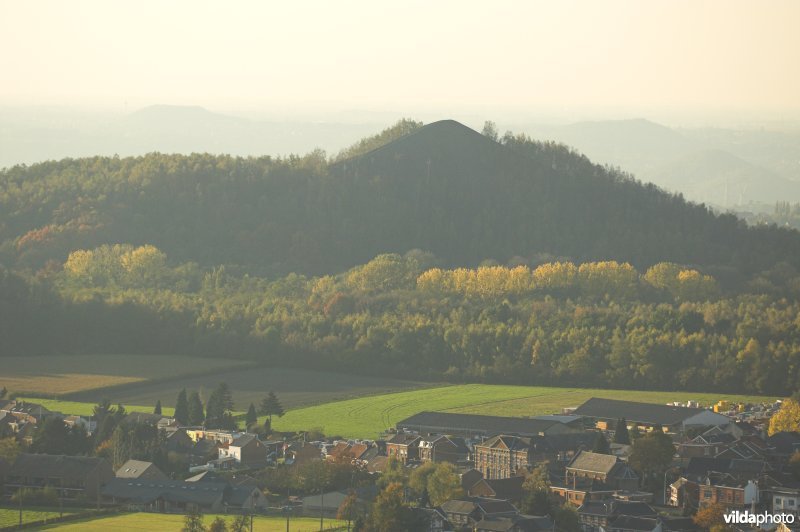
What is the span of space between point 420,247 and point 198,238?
1439cm

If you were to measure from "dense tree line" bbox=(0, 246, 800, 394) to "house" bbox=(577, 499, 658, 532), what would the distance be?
20493mm

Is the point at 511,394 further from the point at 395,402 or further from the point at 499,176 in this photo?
the point at 499,176

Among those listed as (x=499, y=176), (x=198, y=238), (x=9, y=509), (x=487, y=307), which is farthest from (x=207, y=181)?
(x=9, y=509)

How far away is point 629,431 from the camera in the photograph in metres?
60.8

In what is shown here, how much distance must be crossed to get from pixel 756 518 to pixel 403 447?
14.5 metres

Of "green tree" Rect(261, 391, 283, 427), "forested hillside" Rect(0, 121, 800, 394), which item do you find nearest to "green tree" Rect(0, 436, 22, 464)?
"green tree" Rect(261, 391, 283, 427)

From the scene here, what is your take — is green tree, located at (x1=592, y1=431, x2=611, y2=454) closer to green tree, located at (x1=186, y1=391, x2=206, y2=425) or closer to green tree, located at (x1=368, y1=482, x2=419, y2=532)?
green tree, located at (x1=368, y1=482, x2=419, y2=532)

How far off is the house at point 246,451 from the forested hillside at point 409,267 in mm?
21128

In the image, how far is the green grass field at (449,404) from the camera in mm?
65000

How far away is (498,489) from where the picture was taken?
50344 millimetres

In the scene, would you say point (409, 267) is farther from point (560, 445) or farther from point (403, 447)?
point (560, 445)

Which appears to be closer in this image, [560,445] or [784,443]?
[784,443]

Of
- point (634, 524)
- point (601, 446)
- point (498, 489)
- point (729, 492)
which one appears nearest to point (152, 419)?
point (601, 446)

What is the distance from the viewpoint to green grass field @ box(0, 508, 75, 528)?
155ft
